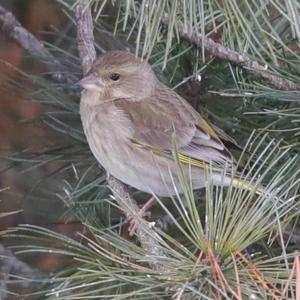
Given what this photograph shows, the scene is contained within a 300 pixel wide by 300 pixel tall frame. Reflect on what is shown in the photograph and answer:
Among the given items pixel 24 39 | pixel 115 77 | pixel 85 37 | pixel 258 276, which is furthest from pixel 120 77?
pixel 258 276

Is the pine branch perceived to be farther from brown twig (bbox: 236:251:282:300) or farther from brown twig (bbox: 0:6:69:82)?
brown twig (bbox: 236:251:282:300)

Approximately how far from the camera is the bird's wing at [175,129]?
2.59m

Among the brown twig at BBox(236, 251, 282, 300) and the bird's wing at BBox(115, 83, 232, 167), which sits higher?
the brown twig at BBox(236, 251, 282, 300)

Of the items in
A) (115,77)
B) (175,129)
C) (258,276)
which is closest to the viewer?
(258,276)

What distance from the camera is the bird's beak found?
2.65 m

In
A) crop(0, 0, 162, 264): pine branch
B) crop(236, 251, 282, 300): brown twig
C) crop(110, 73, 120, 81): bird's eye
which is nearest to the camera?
crop(236, 251, 282, 300): brown twig

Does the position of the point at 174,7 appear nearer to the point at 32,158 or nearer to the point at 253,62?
the point at 253,62

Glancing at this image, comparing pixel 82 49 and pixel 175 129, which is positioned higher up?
pixel 82 49

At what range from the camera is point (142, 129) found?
2.72 metres

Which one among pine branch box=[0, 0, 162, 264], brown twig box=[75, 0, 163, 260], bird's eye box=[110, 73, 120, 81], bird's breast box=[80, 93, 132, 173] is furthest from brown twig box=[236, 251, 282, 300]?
bird's eye box=[110, 73, 120, 81]

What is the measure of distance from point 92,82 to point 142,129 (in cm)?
19

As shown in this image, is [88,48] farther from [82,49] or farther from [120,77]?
[120,77]

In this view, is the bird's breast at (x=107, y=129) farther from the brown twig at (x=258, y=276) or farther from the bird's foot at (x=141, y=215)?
the brown twig at (x=258, y=276)

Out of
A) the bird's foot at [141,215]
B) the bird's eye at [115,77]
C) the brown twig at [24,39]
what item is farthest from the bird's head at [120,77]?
the bird's foot at [141,215]
